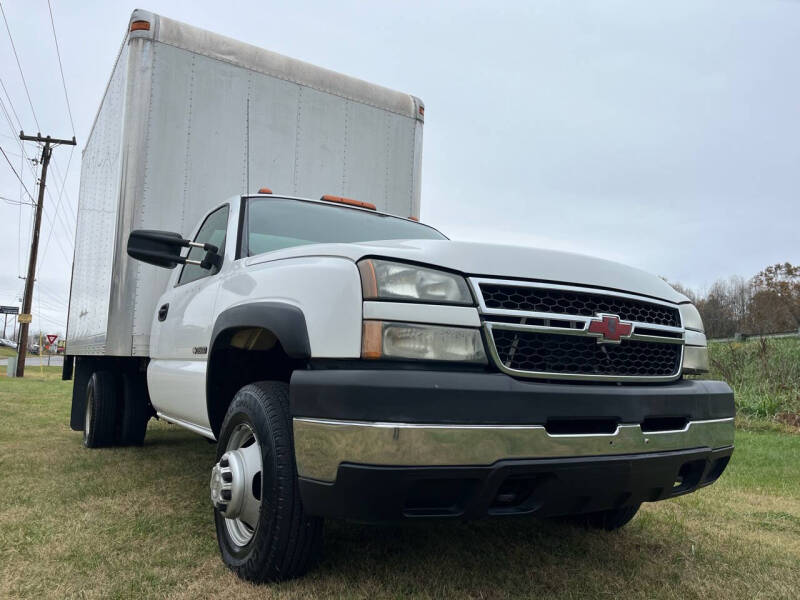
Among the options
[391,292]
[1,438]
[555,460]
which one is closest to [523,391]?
[555,460]

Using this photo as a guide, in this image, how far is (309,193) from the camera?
539 centimetres

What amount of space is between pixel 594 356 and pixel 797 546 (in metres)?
2.04

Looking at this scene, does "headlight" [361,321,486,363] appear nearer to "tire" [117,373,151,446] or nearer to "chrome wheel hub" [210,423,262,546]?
"chrome wheel hub" [210,423,262,546]

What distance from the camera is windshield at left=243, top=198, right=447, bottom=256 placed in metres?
3.57

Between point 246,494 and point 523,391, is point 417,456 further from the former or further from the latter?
point 246,494

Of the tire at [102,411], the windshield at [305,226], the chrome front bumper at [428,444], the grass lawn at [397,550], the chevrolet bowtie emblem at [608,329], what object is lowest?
the grass lawn at [397,550]

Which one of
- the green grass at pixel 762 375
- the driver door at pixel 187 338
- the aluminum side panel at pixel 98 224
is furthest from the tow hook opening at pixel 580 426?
the green grass at pixel 762 375

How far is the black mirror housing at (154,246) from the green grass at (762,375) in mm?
8729

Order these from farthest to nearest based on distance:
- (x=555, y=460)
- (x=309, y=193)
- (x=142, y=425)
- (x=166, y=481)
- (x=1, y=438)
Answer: (x=1, y=438), (x=142, y=425), (x=309, y=193), (x=166, y=481), (x=555, y=460)

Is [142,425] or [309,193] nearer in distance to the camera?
[309,193]

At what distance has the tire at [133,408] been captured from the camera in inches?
231

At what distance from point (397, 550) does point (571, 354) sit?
1.36 metres

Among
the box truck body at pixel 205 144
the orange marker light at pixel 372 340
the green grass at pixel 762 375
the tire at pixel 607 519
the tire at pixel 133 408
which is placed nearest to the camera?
the orange marker light at pixel 372 340

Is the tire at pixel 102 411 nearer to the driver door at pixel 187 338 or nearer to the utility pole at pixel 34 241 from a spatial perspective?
the driver door at pixel 187 338
